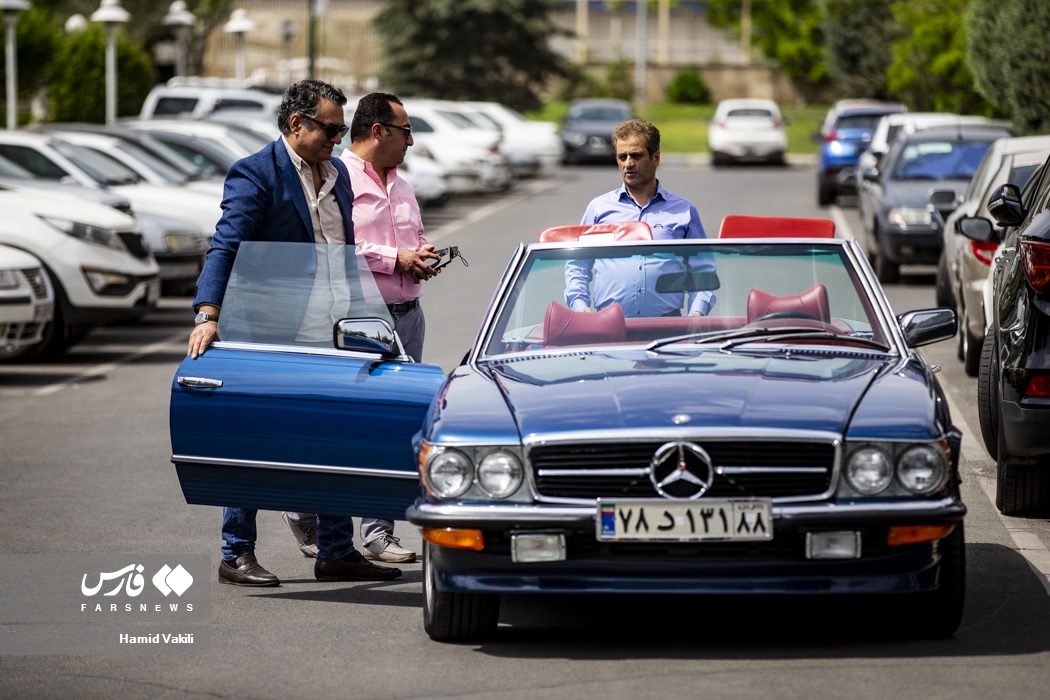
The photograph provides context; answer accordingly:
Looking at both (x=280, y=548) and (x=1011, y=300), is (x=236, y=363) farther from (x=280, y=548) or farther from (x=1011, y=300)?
(x=1011, y=300)

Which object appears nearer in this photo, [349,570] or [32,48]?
[349,570]

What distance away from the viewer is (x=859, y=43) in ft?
210

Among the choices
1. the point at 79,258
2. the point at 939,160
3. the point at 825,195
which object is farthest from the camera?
the point at 825,195

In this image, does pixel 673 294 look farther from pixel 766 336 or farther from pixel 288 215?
pixel 288 215

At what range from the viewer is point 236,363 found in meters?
6.52

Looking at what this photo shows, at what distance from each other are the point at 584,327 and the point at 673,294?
38cm

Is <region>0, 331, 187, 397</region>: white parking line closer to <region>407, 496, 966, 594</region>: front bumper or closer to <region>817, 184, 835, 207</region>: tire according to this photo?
<region>407, 496, 966, 594</region>: front bumper

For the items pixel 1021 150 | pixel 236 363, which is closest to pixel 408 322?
pixel 236 363

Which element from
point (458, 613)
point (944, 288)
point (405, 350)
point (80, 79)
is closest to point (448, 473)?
point (458, 613)

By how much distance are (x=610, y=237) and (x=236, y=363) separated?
1559 mm

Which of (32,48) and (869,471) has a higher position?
(869,471)

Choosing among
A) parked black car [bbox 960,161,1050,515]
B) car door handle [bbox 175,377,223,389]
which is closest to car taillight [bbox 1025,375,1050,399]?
parked black car [bbox 960,161,1050,515]

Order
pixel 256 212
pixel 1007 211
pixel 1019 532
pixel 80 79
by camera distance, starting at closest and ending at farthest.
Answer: pixel 256 212
pixel 1019 532
pixel 1007 211
pixel 80 79

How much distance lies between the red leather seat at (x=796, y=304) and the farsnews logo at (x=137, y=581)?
2.37 metres
